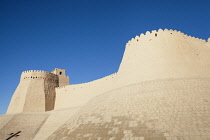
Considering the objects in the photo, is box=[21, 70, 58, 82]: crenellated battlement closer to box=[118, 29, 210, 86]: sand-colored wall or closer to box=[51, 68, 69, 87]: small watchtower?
box=[51, 68, 69, 87]: small watchtower

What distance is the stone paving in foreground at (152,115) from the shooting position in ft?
22.3

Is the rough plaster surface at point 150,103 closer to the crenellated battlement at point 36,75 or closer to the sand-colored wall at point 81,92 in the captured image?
the sand-colored wall at point 81,92

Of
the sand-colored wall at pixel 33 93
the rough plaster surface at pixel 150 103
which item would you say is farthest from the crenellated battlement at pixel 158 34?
the sand-colored wall at pixel 33 93

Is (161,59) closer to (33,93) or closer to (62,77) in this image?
(33,93)

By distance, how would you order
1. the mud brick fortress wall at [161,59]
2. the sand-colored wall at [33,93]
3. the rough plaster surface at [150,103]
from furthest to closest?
the sand-colored wall at [33,93] → the mud brick fortress wall at [161,59] → the rough plaster surface at [150,103]

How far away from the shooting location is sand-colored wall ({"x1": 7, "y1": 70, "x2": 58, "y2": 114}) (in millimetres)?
21953

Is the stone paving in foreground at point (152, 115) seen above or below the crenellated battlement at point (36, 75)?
below

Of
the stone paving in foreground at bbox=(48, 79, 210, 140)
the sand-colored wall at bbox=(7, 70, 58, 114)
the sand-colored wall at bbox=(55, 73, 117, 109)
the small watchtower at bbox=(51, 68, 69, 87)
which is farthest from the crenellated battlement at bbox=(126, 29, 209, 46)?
the small watchtower at bbox=(51, 68, 69, 87)

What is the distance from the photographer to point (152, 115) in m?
8.02

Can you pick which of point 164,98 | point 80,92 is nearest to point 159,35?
point 164,98

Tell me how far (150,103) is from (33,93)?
1831cm

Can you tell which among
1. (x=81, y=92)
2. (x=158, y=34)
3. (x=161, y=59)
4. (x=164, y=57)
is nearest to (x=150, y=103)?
(x=161, y=59)

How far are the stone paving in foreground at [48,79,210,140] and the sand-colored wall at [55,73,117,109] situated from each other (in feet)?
23.8

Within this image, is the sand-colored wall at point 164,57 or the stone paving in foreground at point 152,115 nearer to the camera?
the stone paving in foreground at point 152,115
